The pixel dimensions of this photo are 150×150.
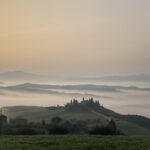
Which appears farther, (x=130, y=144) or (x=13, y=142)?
(x=13, y=142)

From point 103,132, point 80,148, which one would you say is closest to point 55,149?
point 80,148

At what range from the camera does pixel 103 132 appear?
6962cm

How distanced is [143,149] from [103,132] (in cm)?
3335

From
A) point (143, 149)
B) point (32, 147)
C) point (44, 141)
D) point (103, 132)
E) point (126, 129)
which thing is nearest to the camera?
point (143, 149)

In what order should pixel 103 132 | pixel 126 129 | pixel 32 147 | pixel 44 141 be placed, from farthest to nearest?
pixel 126 129 → pixel 103 132 → pixel 44 141 → pixel 32 147

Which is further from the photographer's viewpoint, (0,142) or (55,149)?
(0,142)

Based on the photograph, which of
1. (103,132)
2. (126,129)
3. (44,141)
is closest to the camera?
(44,141)

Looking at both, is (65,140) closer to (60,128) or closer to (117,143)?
(117,143)

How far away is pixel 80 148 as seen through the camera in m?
38.0

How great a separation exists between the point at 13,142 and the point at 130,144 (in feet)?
39.8

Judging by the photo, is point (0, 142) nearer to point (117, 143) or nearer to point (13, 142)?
point (13, 142)

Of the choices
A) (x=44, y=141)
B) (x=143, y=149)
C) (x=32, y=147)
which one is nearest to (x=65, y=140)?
(x=44, y=141)

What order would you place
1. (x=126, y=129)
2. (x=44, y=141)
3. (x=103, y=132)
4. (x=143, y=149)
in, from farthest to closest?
(x=126, y=129) → (x=103, y=132) → (x=44, y=141) → (x=143, y=149)

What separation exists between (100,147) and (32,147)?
634 centimetres
